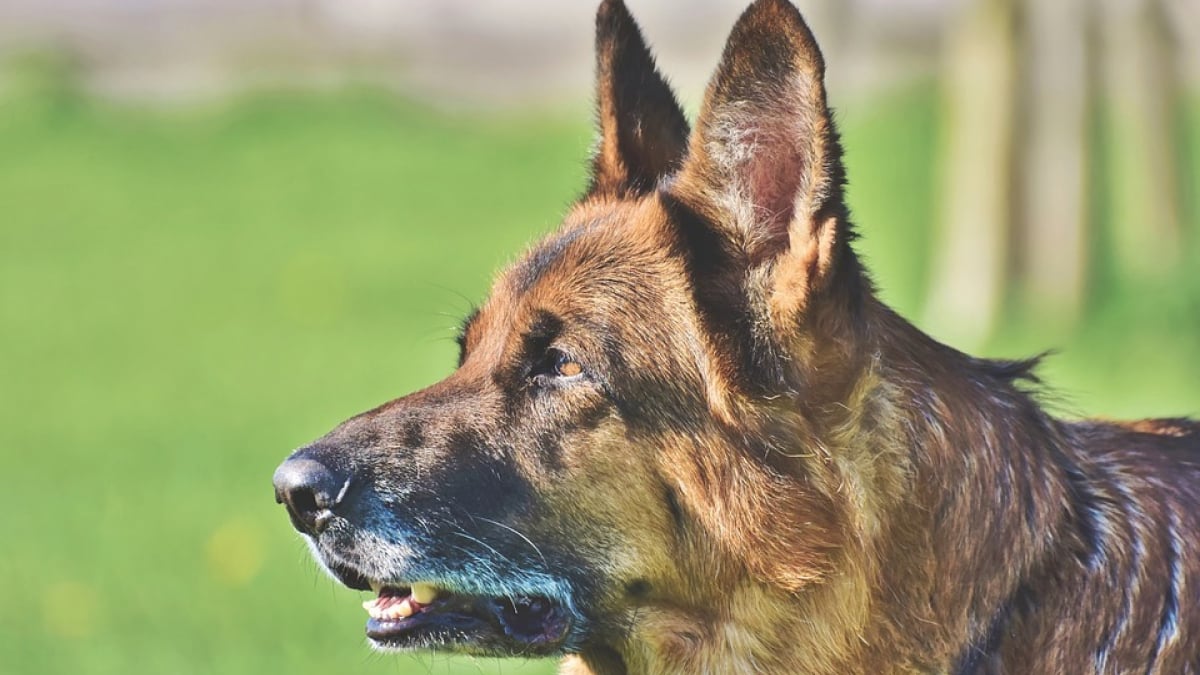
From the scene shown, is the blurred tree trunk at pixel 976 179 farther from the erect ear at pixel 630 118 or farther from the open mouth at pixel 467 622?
the open mouth at pixel 467 622

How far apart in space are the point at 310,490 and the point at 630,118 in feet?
4.71

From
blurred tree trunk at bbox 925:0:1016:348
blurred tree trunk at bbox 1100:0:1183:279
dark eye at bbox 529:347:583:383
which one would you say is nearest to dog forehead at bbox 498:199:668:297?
dark eye at bbox 529:347:583:383

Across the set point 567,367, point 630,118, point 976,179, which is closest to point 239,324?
point 976,179

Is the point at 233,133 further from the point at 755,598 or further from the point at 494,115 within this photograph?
the point at 755,598

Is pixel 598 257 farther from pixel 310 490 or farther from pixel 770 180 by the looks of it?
pixel 310 490

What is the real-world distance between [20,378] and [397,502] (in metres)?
8.28

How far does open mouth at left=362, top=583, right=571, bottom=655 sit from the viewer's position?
12.9 ft

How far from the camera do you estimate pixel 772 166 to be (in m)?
3.82

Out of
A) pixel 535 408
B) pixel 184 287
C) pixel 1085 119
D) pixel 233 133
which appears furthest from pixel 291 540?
pixel 233 133

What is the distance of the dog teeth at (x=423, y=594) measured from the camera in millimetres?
3992

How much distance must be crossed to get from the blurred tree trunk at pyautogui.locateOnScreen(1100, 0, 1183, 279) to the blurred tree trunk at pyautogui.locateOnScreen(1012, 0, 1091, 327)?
358mm

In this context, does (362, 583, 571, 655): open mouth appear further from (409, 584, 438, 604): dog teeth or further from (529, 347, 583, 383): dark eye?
(529, 347, 583, 383): dark eye

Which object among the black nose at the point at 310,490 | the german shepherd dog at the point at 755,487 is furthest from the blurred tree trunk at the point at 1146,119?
the black nose at the point at 310,490

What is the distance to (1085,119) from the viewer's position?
10117 mm
